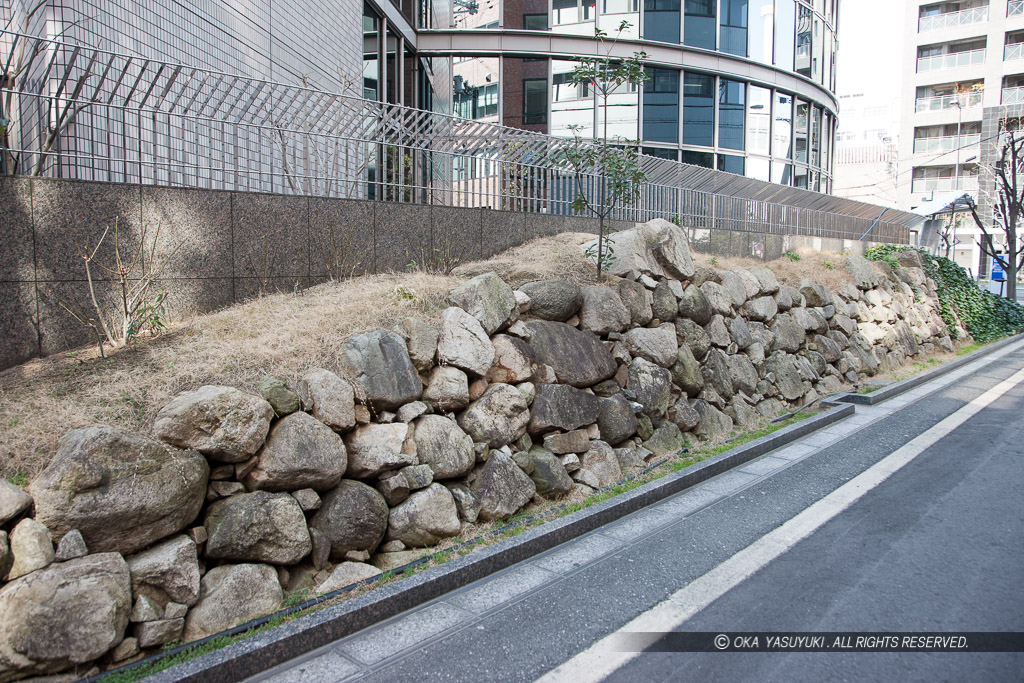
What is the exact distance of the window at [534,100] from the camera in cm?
2078

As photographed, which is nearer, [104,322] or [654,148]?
[104,322]

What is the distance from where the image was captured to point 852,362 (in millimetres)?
12969

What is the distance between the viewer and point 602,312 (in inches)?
316

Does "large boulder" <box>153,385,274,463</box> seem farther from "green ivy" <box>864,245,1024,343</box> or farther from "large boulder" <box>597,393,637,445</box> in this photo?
"green ivy" <box>864,245,1024,343</box>

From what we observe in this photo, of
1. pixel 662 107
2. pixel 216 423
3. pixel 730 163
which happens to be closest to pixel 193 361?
pixel 216 423

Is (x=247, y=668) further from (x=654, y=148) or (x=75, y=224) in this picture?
(x=654, y=148)

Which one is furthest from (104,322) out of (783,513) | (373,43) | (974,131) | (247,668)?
(974,131)

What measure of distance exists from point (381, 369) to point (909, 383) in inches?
417

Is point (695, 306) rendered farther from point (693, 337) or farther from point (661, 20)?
point (661, 20)

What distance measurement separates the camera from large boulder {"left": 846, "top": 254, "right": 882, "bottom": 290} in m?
15.2

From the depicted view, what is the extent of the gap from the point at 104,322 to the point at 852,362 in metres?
12.5

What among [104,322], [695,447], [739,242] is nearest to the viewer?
[104,322]

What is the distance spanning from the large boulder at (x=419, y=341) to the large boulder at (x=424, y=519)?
44.7 inches

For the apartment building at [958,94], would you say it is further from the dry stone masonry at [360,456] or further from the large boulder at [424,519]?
the large boulder at [424,519]
